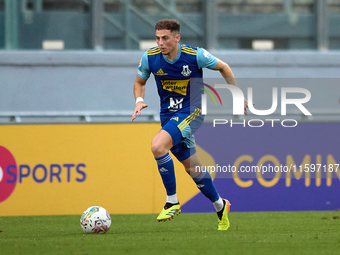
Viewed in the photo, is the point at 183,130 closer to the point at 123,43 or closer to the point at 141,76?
the point at 141,76

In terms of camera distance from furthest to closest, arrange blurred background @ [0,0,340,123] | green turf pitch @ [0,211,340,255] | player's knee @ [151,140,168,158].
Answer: blurred background @ [0,0,340,123] < player's knee @ [151,140,168,158] < green turf pitch @ [0,211,340,255]

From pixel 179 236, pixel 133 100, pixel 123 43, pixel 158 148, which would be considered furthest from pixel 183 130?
pixel 123 43

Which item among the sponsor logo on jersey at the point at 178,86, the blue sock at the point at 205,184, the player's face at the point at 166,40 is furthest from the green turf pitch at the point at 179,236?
the player's face at the point at 166,40

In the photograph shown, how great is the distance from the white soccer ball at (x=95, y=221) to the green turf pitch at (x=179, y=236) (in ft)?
0.27

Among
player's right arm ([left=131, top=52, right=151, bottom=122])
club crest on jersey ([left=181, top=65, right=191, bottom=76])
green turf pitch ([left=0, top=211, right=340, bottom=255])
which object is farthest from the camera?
player's right arm ([left=131, top=52, right=151, bottom=122])

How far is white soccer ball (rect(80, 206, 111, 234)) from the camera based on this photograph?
Result: 5.47 metres

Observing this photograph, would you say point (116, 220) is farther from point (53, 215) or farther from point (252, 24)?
point (252, 24)

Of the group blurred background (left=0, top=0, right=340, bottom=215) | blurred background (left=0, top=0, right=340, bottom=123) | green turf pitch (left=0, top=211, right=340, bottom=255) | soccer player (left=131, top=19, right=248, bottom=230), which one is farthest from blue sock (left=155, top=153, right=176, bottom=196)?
blurred background (left=0, top=0, right=340, bottom=123)

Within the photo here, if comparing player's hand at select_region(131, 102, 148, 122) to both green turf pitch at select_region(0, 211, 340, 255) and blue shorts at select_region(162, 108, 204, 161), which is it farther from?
green turf pitch at select_region(0, 211, 340, 255)

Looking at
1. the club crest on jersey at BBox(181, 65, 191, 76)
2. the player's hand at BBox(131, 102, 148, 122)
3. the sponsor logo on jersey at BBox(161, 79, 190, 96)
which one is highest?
the club crest on jersey at BBox(181, 65, 191, 76)

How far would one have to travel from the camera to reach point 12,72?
11758mm
